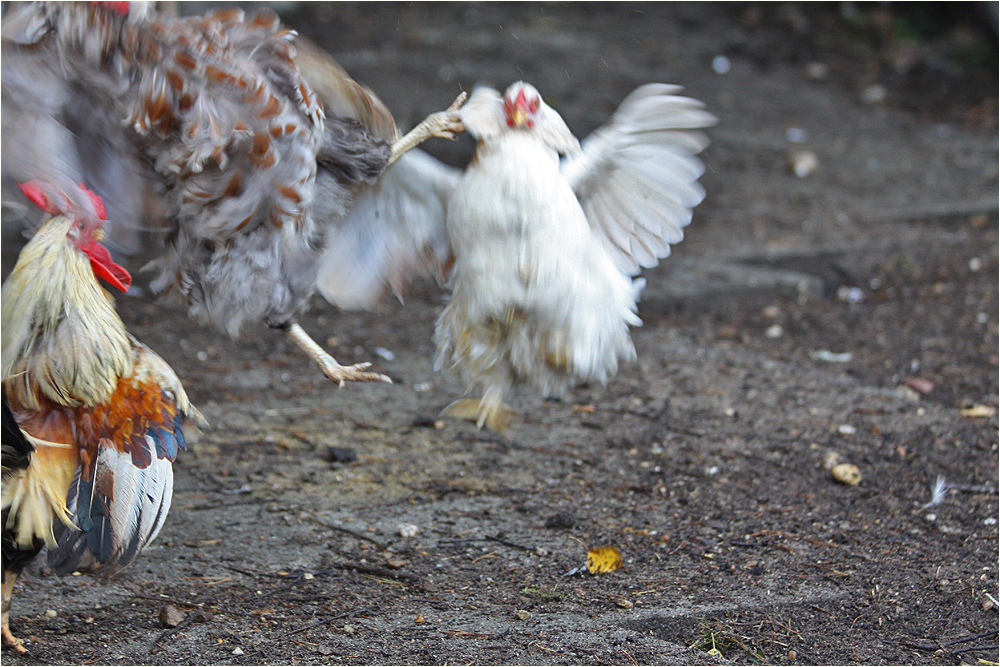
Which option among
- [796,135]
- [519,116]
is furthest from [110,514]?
[796,135]

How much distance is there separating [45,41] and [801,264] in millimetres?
4142

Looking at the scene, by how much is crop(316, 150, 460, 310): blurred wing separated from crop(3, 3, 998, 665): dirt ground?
0.83m

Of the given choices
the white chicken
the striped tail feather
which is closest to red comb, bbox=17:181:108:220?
the striped tail feather

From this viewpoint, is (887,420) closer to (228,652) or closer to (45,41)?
(228,652)

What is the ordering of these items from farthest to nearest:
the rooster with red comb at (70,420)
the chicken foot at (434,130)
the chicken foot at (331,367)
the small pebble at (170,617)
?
the chicken foot at (331,367) → the chicken foot at (434,130) → the small pebble at (170,617) → the rooster with red comb at (70,420)

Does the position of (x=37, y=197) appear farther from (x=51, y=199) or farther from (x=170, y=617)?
(x=170, y=617)

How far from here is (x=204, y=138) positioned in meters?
2.33

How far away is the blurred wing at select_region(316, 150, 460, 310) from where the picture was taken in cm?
286

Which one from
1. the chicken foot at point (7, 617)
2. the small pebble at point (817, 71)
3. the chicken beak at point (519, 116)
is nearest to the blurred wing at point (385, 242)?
the chicken beak at point (519, 116)

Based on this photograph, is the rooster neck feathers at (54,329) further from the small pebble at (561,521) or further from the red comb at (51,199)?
the small pebble at (561,521)

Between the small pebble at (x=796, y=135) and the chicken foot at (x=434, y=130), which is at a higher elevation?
the chicken foot at (x=434, y=130)

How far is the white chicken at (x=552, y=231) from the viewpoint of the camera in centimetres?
240

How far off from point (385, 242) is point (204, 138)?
2.58 feet

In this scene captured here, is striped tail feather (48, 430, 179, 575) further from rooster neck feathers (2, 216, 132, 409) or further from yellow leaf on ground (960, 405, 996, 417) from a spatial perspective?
yellow leaf on ground (960, 405, 996, 417)
